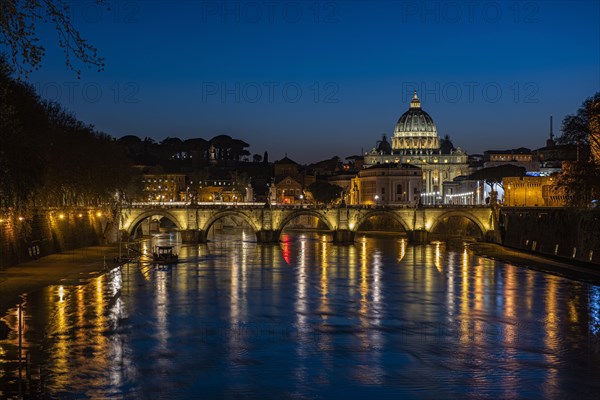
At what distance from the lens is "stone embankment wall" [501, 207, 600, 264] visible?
2446 inches

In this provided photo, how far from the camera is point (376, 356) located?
1249 inches

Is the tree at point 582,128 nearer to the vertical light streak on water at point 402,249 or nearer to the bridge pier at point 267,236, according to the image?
the vertical light streak on water at point 402,249

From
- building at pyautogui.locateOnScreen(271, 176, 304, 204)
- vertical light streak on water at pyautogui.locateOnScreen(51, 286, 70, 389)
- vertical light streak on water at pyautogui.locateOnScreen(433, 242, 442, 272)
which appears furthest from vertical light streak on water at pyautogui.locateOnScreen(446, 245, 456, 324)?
building at pyautogui.locateOnScreen(271, 176, 304, 204)

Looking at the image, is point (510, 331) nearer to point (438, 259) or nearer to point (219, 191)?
point (438, 259)

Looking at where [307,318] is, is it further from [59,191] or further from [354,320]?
[59,191]

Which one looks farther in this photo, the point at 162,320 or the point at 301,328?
the point at 162,320

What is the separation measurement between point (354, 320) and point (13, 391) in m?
19.0

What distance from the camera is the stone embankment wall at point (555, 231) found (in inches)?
2446

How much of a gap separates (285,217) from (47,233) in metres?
37.6

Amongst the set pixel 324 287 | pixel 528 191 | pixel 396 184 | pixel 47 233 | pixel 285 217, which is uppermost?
pixel 396 184

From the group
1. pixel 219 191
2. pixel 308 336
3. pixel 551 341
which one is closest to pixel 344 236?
pixel 308 336

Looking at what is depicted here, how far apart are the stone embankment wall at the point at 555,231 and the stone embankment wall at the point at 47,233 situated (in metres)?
39.8

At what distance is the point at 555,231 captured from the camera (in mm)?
71812

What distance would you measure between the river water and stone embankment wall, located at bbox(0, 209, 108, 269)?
601 cm
